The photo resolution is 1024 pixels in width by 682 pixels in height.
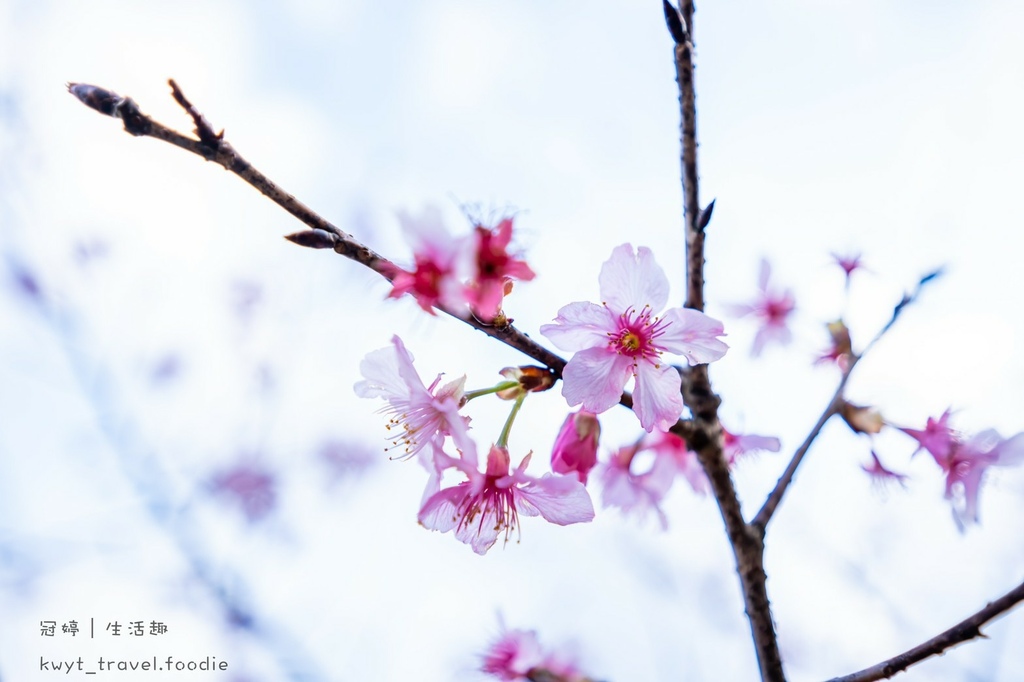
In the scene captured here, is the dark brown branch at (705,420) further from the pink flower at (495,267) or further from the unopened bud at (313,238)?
the unopened bud at (313,238)

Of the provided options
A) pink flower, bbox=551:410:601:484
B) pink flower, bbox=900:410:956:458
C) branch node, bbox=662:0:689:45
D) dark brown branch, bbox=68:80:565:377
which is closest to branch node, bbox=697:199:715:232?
branch node, bbox=662:0:689:45

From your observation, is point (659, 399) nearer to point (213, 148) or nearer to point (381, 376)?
point (381, 376)

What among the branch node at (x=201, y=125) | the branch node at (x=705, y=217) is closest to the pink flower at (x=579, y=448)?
the branch node at (x=705, y=217)

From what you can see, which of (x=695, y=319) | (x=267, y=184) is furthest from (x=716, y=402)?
(x=267, y=184)

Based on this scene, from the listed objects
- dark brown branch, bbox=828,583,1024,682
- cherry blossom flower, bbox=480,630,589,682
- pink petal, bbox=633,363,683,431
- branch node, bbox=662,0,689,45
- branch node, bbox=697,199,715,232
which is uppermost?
branch node, bbox=662,0,689,45

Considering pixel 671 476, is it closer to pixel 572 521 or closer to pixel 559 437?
pixel 559 437

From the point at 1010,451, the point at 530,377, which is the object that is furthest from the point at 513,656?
the point at 1010,451

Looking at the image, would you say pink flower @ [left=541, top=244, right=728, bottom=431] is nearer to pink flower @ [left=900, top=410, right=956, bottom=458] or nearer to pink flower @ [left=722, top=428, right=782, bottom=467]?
pink flower @ [left=722, top=428, right=782, bottom=467]
